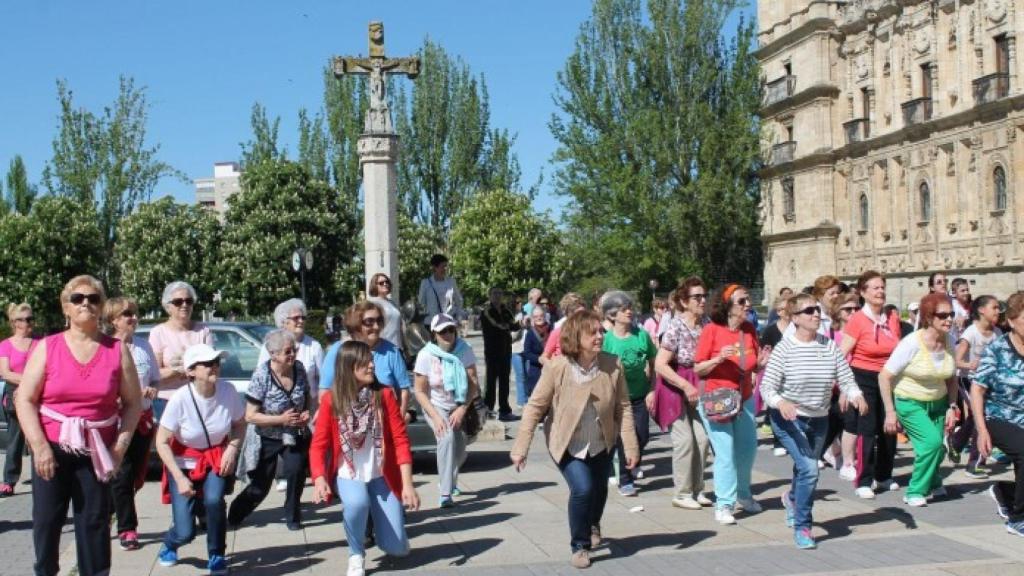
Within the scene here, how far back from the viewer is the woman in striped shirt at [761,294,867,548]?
308 inches

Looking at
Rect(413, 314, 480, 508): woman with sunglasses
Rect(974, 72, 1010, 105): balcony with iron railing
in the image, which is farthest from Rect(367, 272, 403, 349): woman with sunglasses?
Rect(974, 72, 1010, 105): balcony with iron railing

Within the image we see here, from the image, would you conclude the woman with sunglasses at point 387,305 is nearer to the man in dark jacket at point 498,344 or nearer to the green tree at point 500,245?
the man in dark jacket at point 498,344

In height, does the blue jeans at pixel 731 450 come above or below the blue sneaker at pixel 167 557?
above

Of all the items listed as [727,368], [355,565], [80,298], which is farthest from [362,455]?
[727,368]

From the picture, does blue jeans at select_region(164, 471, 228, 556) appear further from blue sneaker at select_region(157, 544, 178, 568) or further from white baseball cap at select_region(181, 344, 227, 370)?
white baseball cap at select_region(181, 344, 227, 370)

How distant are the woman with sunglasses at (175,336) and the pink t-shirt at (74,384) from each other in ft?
7.97

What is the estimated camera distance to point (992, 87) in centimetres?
3856

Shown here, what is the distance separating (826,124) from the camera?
49.3m

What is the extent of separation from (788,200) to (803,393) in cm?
4509

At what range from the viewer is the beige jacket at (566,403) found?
23.6 feet

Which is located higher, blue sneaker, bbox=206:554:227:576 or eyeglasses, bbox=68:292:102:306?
eyeglasses, bbox=68:292:102:306

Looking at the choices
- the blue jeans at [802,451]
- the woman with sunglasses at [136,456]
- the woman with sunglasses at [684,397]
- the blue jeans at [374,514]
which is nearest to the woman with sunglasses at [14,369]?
the woman with sunglasses at [136,456]

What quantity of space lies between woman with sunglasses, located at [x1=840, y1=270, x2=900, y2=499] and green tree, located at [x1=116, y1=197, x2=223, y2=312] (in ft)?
Result: 146

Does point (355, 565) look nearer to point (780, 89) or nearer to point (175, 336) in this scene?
point (175, 336)
